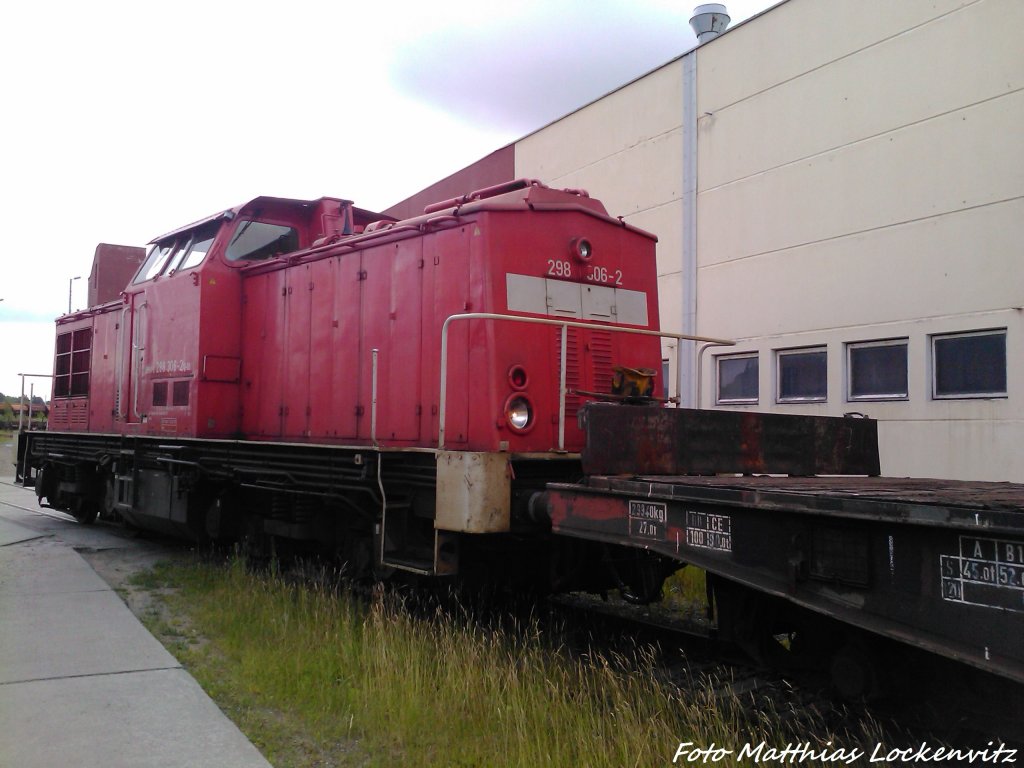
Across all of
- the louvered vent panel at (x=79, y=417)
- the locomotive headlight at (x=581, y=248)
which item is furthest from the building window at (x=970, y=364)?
the louvered vent panel at (x=79, y=417)

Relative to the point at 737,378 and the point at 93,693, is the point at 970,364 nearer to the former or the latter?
the point at 737,378

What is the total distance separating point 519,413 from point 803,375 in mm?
5524

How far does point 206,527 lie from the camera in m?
8.59

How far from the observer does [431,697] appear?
4496 mm

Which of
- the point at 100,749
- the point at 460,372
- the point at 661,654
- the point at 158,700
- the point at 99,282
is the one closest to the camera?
the point at 100,749

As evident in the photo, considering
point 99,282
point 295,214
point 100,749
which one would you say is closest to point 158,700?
point 100,749

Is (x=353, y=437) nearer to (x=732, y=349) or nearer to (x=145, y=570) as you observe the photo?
(x=145, y=570)

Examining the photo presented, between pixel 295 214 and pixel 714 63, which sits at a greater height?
pixel 714 63

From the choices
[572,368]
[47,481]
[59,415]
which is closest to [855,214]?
[572,368]

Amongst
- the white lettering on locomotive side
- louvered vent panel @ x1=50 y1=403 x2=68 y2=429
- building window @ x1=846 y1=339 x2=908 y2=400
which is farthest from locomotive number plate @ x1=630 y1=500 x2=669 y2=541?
louvered vent panel @ x1=50 y1=403 x2=68 y2=429

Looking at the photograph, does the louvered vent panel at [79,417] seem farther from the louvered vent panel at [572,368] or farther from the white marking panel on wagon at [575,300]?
the louvered vent panel at [572,368]

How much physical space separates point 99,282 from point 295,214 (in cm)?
495

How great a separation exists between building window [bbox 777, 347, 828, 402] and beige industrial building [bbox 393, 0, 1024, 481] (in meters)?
0.02

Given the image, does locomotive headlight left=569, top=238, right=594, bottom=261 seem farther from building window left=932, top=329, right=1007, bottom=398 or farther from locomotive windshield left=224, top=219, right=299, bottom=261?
building window left=932, top=329, right=1007, bottom=398
